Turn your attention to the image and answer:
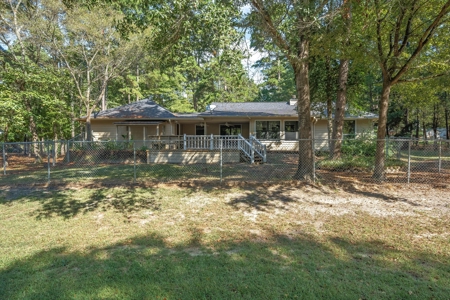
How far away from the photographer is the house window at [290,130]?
1938 cm

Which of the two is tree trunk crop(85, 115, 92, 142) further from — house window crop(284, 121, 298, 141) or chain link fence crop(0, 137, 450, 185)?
house window crop(284, 121, 298, 141)

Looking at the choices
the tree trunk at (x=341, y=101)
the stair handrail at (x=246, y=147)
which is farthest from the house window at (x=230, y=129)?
the tree trunk at (x=341, y=101)

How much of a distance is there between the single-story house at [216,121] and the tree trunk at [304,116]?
32.0 ft

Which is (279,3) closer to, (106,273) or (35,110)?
(106,273)

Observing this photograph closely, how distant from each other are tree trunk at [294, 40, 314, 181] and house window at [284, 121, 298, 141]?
1144 centimetres

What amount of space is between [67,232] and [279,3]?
24.4 feet

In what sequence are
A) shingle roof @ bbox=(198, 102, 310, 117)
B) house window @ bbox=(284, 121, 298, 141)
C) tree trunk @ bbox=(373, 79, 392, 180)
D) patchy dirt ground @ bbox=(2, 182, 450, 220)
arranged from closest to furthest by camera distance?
patchy dirt ground @ bbox=(2, 182, 450, 220) < tree trunk @ bbox=(373, 79, 392, 180) < shingle roof @ bbox=(198, 102, 310, 117) < house window @ bbox=(284, 121, 298, 141)

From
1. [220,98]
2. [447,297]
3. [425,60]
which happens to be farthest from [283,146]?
[447,297]

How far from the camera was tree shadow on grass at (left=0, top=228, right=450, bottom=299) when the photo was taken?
2725 millimetres

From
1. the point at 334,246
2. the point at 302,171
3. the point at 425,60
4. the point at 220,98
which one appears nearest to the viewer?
the point at 334,246

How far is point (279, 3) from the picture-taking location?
23.2 feet

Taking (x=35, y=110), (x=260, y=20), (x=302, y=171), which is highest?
(x=260, y=20)

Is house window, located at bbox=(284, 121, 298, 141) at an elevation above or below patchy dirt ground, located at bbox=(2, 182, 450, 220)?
above

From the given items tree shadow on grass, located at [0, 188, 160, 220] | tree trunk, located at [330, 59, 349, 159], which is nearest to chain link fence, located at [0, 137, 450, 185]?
tree trunk, located at [330, 59, 349, 159]
